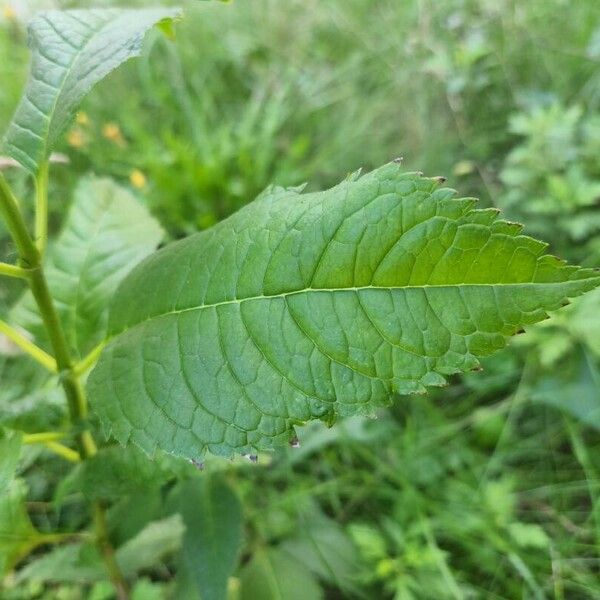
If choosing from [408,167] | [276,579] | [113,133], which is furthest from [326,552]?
[113,133]

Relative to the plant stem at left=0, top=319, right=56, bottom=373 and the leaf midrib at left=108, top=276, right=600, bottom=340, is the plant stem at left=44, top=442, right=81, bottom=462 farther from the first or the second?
the leaf midrib at left=108, top=276, right=600, bottom=340

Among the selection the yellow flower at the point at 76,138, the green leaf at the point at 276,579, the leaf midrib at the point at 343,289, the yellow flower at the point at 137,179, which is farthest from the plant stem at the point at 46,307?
the yellow flower at the point at 76,138

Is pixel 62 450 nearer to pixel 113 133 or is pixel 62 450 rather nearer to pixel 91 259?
pixel 91 259

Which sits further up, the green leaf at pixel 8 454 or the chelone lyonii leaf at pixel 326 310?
the chelone lyonii leaf at pixel 326 310

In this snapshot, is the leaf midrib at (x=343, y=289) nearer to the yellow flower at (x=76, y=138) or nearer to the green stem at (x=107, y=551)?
the green stem at (x=107, y=551)

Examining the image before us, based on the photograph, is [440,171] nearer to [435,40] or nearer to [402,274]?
[435,40]

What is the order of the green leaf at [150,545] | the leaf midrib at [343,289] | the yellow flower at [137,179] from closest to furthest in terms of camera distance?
the leaf midrib at [343,289] → the green leaf at [150,545] → the yellow flower at [137,179]

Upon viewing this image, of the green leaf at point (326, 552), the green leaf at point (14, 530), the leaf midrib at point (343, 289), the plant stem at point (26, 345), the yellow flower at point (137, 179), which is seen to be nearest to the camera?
the leaf midrib at point (343, 289)
